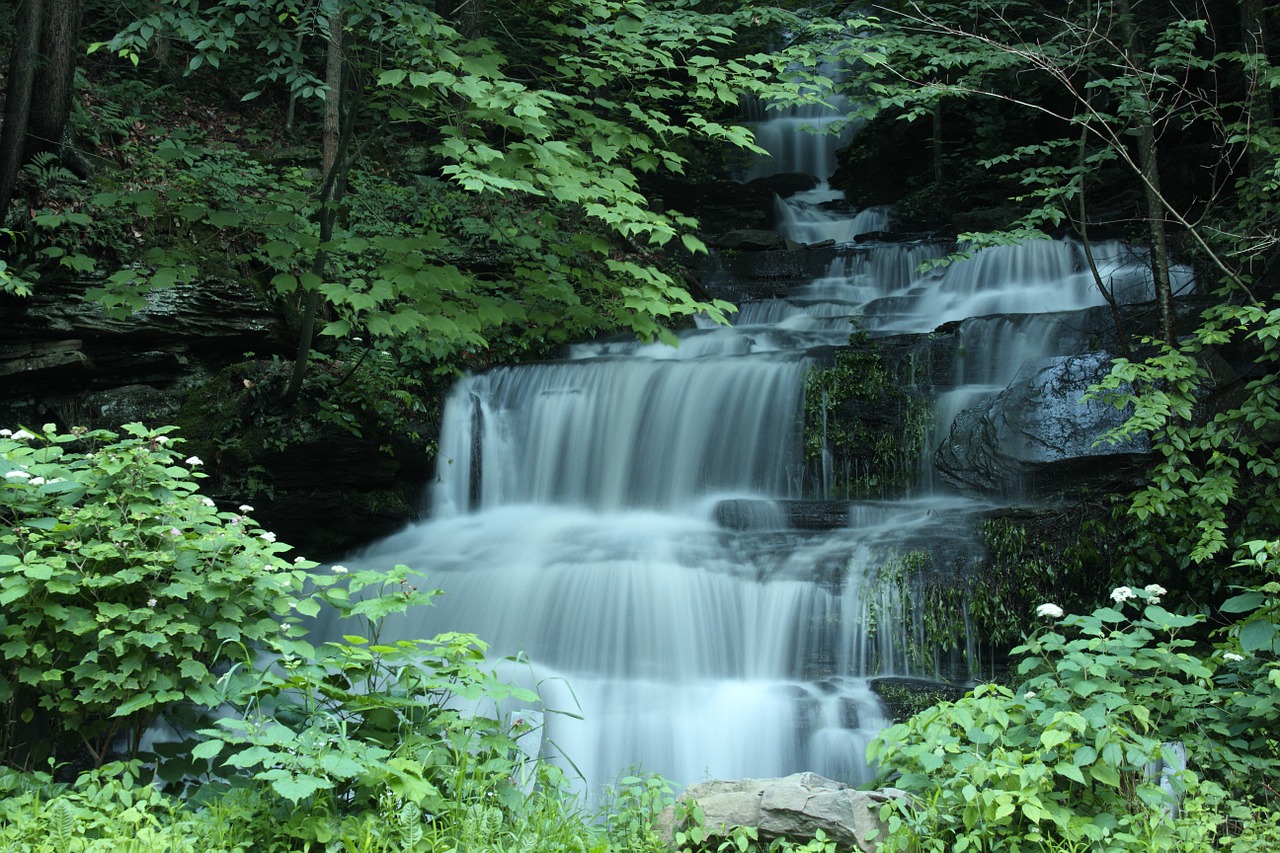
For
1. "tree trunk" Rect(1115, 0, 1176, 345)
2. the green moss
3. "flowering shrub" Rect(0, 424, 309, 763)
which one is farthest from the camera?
the green moss

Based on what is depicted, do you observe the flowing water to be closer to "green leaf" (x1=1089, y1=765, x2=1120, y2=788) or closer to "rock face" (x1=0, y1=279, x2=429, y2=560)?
"rock face" (x1=0, y1=279, x2=429, y2=560)

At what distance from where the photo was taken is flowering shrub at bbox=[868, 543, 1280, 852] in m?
2.90

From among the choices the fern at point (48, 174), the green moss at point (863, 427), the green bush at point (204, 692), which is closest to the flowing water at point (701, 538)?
the green moss at point (863, 427)

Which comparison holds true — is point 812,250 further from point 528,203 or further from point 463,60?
point 463,60

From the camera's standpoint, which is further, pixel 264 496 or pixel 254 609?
pixel 264 496

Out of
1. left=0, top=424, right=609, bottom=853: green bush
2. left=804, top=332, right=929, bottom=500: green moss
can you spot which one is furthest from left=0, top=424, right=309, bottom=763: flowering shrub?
left=804, top=332, right=929, bottom=500: green moss

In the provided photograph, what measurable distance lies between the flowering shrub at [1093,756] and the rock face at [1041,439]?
321cm

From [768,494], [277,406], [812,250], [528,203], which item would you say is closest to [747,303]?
[812,250]

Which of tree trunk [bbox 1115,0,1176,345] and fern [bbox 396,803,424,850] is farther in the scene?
tree trunk [bbox 1115,0,1176,345]

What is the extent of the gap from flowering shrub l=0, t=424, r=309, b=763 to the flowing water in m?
2.60

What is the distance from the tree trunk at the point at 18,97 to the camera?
287 inches

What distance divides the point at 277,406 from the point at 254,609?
5.13 meters

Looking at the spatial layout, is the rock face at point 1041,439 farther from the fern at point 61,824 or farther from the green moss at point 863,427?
the fern at point 61,824

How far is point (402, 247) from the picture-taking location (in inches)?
202
